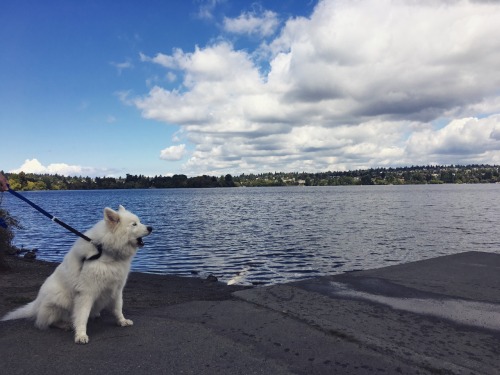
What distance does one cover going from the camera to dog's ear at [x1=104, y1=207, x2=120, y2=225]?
5.52m

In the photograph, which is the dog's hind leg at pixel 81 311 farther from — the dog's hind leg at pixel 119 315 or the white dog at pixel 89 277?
the dog's hind leg at pixel 119 315

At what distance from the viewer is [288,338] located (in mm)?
5469

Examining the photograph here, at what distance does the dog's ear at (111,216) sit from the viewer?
18.1 feet

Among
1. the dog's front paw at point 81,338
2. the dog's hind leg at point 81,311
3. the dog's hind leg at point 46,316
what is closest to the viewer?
the dog's front paw at point 81,338

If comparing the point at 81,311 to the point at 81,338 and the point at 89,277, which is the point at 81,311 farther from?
the point at 89,277

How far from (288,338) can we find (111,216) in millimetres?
3273

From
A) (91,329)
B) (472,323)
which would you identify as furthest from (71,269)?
(472,323)

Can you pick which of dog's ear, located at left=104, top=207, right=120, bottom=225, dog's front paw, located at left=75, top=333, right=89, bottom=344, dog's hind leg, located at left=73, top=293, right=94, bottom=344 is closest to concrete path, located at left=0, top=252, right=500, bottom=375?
dog's front paw, located at left=75, top=333, right=89, bottom=344

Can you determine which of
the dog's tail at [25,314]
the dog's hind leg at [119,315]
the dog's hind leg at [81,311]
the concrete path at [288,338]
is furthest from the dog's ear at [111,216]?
the dog's tail at [25,314]

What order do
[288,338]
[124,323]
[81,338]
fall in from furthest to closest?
[124,323] → [288,338] → [81,338]

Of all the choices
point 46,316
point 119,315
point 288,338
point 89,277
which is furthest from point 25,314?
point 288,338

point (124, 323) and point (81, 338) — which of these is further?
point (124, 323)

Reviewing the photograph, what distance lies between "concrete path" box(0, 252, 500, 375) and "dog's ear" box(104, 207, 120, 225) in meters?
1.78

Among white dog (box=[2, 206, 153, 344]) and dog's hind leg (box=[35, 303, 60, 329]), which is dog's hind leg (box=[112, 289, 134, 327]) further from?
dog's hind leg (box=[35, 303, 60, 329])
